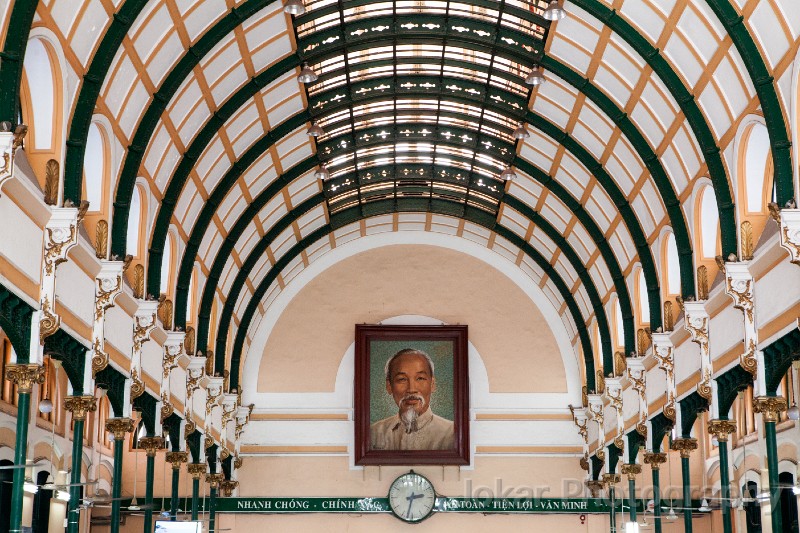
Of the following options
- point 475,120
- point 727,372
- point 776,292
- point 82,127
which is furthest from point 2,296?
point 475,120

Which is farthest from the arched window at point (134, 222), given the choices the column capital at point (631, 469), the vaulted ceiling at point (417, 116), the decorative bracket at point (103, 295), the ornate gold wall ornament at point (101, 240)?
the column capital at point (631, 469)

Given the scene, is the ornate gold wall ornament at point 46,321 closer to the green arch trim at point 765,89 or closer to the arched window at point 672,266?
the green arch trim at point 765,89

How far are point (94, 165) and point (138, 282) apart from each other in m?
4.27

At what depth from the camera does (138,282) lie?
3086 centimetres

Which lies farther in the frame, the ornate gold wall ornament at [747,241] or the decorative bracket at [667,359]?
the decorative bracket at [667,359]

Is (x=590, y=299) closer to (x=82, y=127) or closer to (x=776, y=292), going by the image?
(x=776, y=292)

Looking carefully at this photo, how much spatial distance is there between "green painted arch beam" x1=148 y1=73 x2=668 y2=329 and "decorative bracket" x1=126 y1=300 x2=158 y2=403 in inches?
35.6

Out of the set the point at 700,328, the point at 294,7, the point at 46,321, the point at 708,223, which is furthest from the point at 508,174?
the point at 46,321

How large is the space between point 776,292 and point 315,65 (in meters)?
18.4

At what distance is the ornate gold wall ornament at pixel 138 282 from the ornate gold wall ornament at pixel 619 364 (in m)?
18.9

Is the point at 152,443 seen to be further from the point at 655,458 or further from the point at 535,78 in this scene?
the point at 655,458

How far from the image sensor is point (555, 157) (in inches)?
1640

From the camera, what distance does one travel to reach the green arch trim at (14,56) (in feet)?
62.5

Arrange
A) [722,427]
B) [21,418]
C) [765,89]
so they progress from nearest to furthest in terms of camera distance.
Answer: [21,418] → [765,89] → [722,427]
